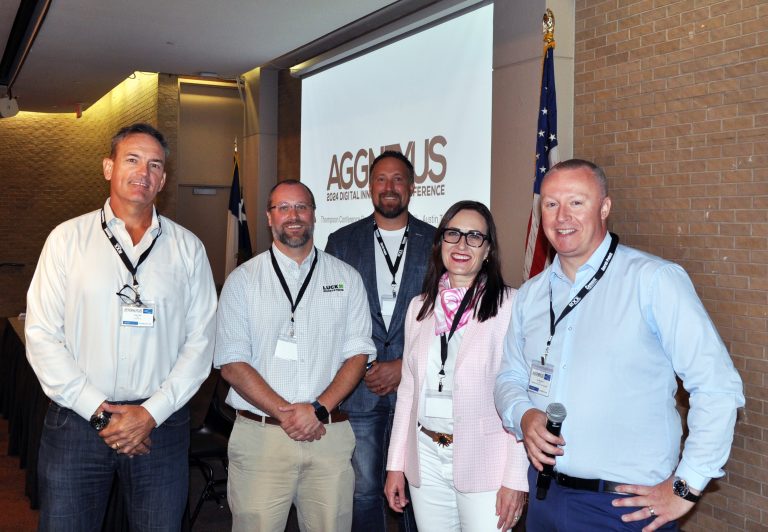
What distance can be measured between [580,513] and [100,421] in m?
1.51

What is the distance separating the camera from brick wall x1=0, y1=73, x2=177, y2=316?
45.9 feet

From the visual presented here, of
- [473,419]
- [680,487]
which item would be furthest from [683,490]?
[473,419]

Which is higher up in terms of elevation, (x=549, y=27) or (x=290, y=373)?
(x=549, y=27)

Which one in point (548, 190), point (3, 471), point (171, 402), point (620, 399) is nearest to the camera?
point (620, 399)

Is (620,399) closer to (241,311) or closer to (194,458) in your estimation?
(241,311)

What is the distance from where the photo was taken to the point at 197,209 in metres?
10.7

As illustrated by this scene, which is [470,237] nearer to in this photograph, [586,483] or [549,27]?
[586,483]

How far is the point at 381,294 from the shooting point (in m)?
3.35

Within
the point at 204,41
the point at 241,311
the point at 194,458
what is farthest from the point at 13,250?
the point at 241,311

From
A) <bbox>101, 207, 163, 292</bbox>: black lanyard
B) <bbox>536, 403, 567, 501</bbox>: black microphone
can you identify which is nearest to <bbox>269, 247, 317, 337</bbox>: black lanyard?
<bbox>101, 207, 163, 292</bbox>: black lanyard

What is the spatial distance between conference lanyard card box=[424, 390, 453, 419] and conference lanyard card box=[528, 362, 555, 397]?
0.36 meters

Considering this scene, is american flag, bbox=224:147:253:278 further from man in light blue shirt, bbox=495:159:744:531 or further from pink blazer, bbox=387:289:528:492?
man in light blue shirt, bbox=495:159:744:531

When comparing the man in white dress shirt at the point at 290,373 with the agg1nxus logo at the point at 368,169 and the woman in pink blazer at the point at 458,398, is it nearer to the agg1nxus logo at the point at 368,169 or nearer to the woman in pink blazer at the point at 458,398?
the woman in pink blazer at the point at 458,398

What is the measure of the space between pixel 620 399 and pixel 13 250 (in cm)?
1462
